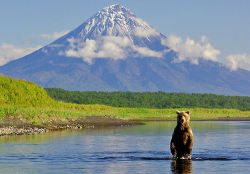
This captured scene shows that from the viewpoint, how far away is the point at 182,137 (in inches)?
1088

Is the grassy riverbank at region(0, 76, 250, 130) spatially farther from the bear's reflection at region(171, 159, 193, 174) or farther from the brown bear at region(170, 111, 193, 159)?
the bear's reflection at region(171, 159, 193, 174)

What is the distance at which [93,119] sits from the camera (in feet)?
246

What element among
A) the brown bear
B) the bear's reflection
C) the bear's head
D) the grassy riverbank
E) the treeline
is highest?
the treeline

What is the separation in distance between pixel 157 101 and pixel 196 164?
142 meters

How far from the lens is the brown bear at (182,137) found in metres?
27.2

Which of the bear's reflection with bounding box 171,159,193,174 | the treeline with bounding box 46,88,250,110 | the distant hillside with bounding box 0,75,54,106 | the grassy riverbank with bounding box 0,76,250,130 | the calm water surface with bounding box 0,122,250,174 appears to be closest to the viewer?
the bear's reflection with bounding box 171,159,193,174

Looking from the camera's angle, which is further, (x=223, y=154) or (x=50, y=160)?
(x=223, y=154)

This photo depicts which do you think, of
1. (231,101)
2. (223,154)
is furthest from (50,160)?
(231,101)

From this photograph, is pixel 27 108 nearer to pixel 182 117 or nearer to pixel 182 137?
pixel 182 137

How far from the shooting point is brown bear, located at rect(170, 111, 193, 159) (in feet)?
89.2

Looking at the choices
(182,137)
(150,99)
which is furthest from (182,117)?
(150,99)

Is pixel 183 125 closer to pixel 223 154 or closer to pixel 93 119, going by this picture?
pixel 223 154

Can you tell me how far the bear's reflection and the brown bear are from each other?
0.46 metres

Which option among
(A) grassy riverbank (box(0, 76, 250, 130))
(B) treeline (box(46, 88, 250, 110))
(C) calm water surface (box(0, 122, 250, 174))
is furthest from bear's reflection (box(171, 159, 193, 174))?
(B) treeline (box(46, 88, 250, 110))
